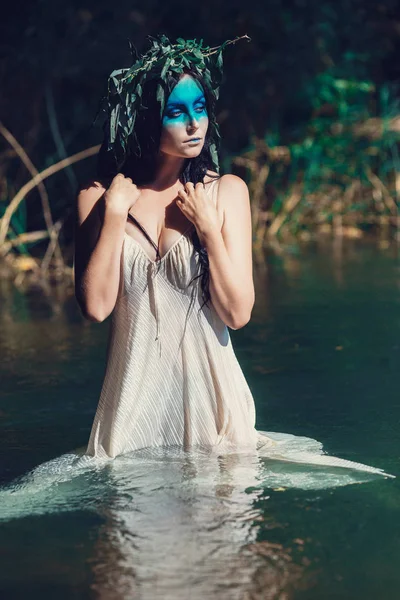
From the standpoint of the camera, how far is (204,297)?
13.6ft

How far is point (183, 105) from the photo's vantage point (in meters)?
4.11

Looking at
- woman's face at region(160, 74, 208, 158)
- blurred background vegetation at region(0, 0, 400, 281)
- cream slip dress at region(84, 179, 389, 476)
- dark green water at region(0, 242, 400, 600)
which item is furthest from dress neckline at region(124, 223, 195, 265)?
blurred background vegetation at region(0, 0, 400, 281)

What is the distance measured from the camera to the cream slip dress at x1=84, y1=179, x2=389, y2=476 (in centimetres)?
417

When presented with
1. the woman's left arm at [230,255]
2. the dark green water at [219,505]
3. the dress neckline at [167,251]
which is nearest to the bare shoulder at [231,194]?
the woman's left arm at [230,255]

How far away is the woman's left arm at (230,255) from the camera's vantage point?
13.1 ft

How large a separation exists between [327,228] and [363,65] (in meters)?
1.58

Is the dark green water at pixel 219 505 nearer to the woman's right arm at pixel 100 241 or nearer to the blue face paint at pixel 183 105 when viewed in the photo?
the woman's right arm at pixel 100 241

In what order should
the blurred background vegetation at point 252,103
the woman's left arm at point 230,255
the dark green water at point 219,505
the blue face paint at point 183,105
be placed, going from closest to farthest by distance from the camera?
the dark green water at point 219,505 → the woman's left arm at point 230,255 → the blue face paint at point 183,105 → the blurred background vegetation at point 252,103

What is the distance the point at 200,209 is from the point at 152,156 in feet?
1.08

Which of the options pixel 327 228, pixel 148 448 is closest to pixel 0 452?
pixel 148 448

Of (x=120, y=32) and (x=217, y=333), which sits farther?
(x=120, y=32)

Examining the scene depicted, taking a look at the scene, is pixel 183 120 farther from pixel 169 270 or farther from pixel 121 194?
pixel 169 270

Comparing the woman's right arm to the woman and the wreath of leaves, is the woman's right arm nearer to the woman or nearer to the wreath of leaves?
the woman

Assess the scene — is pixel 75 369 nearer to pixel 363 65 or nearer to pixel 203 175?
pixel 203 175
